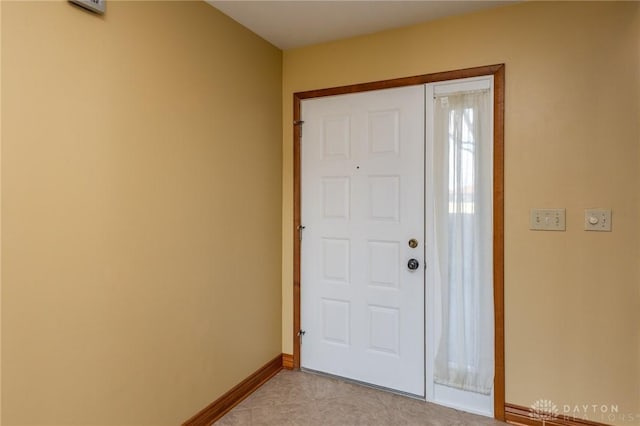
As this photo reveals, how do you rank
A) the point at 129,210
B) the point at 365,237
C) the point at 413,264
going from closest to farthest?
the point at 129,210, the point at 413,264, the point at 365,237

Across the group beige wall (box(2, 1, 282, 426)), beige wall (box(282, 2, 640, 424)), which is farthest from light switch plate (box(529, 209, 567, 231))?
beige wall (box(2, 1, 282, 426))

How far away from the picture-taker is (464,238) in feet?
7.62

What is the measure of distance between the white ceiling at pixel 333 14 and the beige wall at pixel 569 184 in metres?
0.16

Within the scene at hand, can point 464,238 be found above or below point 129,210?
below

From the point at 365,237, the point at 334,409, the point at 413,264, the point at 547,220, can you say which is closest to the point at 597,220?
the point at 547,220

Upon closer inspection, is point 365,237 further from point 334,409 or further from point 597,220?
point 597,220

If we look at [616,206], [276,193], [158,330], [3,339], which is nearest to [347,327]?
[276,193]

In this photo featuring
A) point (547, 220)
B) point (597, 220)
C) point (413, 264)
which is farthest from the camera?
point (413, 264)

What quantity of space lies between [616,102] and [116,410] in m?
2.93

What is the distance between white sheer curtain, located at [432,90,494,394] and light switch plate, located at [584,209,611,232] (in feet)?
1.57

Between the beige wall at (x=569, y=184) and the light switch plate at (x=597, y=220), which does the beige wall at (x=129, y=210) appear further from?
the light switch plate at (x=597, y=220)

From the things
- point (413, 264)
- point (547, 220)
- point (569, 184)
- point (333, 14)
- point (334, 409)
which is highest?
point (333, 14)

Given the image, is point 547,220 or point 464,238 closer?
point 547,220

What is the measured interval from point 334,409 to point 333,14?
2.48m
